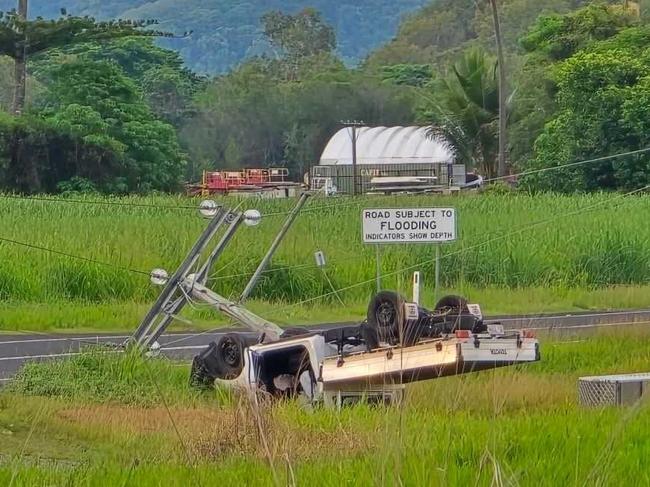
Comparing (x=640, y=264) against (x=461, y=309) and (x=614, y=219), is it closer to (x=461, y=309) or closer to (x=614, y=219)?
(x=614, y=219)

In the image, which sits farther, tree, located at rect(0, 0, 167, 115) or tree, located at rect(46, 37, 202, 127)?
tree, located at rect(46, 37, 202, 127)

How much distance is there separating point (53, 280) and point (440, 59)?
269 feet

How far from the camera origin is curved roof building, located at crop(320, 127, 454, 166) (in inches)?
2462

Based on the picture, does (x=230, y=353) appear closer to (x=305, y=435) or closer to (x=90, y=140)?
(x=305, y=435)

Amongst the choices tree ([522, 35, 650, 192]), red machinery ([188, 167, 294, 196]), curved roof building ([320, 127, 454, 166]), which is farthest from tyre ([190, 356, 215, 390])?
curved roof building ([320, 127, 454, 166])

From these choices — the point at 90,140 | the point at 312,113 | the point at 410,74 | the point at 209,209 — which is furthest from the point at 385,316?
the point at 410,74

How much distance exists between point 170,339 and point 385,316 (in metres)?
8.44

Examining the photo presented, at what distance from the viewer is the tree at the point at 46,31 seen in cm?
4628

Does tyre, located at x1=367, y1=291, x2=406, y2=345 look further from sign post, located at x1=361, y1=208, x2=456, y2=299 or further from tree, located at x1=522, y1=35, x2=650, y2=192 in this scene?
tree, located at x1=522, y1=35, x2=650, y2=192

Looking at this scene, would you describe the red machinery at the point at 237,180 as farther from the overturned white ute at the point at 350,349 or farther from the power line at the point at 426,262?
the overturned white ute at the point at 350,349

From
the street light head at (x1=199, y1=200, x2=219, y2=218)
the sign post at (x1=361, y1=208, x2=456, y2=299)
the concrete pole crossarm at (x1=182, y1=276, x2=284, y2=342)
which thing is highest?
the street light head at (x1=199, y1=200, x2=219, y2=218)

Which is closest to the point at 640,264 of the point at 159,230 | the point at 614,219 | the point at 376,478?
the point at 614,219

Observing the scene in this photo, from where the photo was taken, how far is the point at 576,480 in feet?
20.2

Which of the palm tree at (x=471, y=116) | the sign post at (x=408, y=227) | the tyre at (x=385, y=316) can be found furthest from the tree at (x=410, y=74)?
the tyre at (x=385, y=316)
